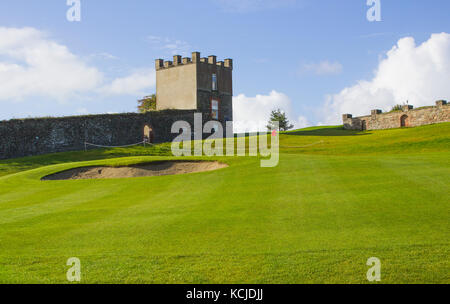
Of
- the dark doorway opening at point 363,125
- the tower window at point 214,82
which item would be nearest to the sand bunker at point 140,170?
the tower window at point 214,82

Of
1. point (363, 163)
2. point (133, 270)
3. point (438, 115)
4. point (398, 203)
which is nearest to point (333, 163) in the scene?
point (363, 163)

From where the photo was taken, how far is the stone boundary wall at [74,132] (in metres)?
43.0

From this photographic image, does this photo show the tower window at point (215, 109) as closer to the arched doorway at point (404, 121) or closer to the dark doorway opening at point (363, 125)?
the dark doorway opening at point (363, 125)

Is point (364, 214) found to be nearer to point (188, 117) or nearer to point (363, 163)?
point (363, 163)

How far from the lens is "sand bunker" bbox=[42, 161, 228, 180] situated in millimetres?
26312

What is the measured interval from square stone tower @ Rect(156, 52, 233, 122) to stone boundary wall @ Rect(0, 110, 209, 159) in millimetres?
7453

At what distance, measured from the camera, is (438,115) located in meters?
50.1

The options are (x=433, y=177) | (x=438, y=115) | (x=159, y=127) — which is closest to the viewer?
(x=433, y=177)

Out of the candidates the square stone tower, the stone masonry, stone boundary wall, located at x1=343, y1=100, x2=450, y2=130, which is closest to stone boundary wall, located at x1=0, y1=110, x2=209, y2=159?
the stone masonry

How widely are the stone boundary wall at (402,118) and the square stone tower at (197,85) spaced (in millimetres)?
18335

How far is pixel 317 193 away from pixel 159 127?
145 ft

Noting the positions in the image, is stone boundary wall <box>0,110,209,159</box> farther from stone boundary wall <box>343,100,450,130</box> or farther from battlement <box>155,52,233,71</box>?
stone boundary wall <box>343,100,450,130</box>

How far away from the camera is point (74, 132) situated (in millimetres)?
46750
